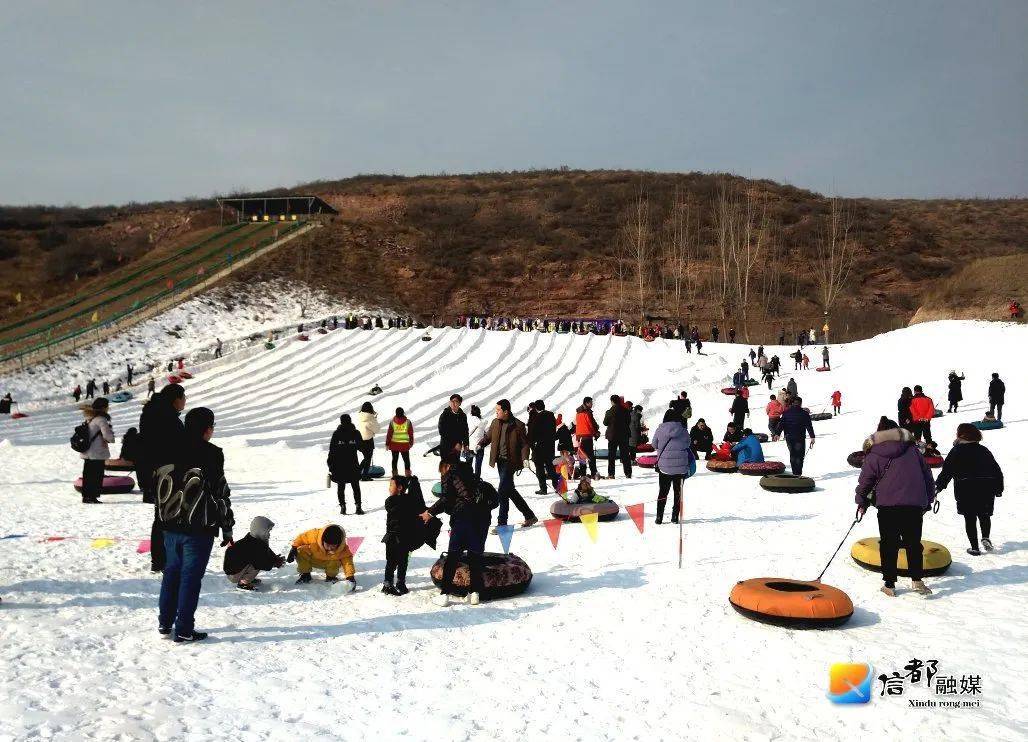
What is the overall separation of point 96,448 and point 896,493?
36.3ft

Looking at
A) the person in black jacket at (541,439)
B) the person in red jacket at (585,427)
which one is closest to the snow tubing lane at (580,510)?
the person in black jacket at (541,439)

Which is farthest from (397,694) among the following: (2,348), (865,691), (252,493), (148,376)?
(2,348)

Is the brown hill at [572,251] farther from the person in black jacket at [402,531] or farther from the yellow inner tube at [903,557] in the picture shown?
the person in black jacket at [402,531]

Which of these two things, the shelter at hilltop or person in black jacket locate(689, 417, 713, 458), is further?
the shelter at hilltop

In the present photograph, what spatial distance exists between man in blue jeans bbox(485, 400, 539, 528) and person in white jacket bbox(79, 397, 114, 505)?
5679 mm

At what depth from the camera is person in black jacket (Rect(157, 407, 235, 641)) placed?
5266mm

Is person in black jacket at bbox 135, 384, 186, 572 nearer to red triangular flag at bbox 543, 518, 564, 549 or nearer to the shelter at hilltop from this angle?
red triangular flag at bbox 543, 518, 564, 549

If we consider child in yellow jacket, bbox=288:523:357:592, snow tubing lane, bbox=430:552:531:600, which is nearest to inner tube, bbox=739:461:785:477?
snow tubing lane, bbox=430:552:531:600

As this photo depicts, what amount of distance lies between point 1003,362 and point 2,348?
4907 cm

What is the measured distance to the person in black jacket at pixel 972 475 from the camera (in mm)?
7926

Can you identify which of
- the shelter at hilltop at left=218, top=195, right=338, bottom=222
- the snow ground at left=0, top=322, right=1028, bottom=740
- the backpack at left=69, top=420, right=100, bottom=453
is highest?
the shelter at hilltop at left=218, top=195, right=338, bottom=222

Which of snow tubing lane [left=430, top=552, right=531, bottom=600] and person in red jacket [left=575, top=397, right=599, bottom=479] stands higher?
person in red jacket [left=575, top=397, right=599, bottom=479]

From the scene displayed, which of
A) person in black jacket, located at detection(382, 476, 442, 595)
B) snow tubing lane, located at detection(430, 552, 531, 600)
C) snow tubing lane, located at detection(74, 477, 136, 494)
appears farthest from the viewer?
snow tubing lane, located at detection(74, 477, 136, 494)

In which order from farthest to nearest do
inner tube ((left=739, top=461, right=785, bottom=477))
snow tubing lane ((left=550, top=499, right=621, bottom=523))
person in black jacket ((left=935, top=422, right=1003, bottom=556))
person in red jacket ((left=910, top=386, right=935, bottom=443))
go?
person in red jacket ((left=910, top=386, right=935, bottom=443))
inner tube ((left=739, top=461, right=785, bottom=477))
snow tubing lane ((left=550, top=499, right=621, bottom=523))
person in black jacket ((left=935, top=422, right=1003, bottom=556))
